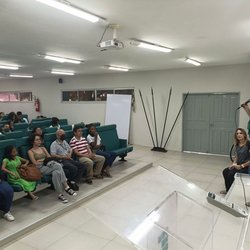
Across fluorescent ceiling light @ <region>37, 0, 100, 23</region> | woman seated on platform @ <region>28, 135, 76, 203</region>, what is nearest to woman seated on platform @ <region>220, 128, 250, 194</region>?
woman seated on platform @ <region>28, 135, 76, 203</region>

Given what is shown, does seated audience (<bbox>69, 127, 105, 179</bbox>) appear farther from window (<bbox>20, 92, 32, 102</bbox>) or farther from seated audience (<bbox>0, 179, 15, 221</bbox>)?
window (<bbox>20, 92, 32, 102</bbox>)

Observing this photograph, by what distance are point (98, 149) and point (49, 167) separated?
61.4 inches

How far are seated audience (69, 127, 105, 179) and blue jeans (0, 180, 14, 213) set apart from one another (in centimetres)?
159

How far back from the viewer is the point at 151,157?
733 centimetres

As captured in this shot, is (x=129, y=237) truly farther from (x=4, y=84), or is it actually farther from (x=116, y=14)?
(x=4, y=84)

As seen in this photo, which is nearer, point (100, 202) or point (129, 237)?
point (129, 237)

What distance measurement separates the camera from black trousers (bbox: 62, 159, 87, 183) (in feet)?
14.1

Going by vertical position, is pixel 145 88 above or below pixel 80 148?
above

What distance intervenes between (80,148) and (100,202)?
46.5 inches

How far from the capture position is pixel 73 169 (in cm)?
431

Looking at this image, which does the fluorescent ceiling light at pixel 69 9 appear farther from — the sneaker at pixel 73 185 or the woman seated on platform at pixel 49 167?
the sneaker at pixel 73 185

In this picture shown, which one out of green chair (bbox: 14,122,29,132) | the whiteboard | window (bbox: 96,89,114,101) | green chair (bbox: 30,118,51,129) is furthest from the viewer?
window (bbox: 96,89,114,101)

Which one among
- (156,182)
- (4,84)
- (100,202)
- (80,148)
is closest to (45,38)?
(80,148)

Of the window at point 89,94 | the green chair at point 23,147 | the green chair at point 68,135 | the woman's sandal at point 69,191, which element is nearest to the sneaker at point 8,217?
the woman's sandal at point 69,191
